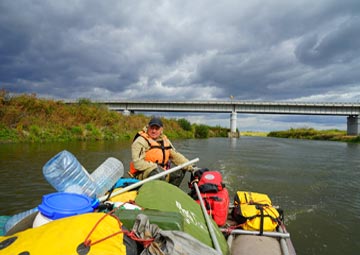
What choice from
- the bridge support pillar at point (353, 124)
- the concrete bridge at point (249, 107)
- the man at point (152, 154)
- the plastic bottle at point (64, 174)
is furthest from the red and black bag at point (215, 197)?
the bridge support pillar at point (353, 124)

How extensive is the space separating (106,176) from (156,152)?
1.04m

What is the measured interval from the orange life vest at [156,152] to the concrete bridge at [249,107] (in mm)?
36605

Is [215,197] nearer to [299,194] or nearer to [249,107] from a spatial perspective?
[299,194]

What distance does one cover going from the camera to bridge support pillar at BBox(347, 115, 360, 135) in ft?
119

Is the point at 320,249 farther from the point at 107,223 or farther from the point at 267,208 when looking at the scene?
the point at 107,223

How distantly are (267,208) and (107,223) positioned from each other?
2.27 meters

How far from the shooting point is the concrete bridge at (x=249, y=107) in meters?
35.9

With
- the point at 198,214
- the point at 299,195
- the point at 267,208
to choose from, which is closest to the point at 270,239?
the point at 267,208

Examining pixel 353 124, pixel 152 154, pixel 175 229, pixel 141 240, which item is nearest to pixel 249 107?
pixel 353 124

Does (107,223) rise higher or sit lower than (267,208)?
higher

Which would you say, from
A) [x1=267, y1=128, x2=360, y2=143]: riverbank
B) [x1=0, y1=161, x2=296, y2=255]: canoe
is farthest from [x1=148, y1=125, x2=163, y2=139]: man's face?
[x1=267, y1=128, x2=360, y2=143]: riverbank

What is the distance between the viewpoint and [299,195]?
5.51m

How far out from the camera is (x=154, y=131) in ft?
13.7

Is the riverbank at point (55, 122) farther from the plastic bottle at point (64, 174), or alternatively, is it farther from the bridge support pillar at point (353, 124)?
the bridge support pillar at point (353, 124)
